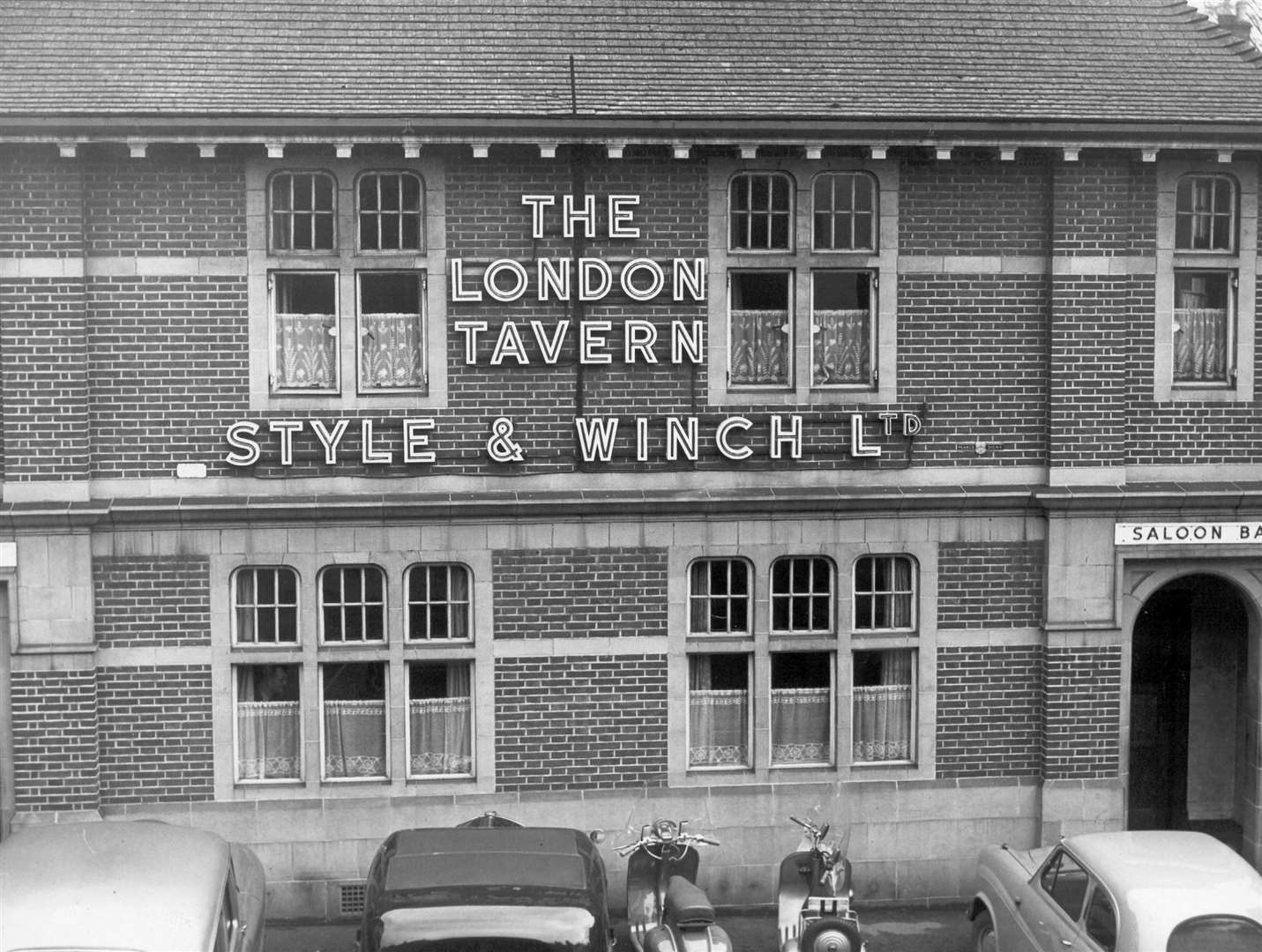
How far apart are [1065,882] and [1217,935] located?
1.30 metres

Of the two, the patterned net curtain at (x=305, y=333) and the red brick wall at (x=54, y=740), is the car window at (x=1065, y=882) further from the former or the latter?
the red brick wall at (x=54, y=740)

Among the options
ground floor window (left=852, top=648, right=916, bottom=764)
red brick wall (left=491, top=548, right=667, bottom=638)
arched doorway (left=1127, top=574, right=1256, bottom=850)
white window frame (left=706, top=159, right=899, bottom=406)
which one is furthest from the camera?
arched doorway (left=1127, top=574, right=1256, bottom=850)

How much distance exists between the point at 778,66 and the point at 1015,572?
5271 mm

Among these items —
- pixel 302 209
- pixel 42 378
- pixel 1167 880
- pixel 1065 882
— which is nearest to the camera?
pixel 1167 880

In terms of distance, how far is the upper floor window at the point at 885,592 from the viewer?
45.8 feet

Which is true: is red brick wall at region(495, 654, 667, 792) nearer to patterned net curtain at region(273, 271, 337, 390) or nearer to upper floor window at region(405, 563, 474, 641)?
upper floor window at region(405, 563, 474, 641)

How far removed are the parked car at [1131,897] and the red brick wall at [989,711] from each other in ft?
8.40

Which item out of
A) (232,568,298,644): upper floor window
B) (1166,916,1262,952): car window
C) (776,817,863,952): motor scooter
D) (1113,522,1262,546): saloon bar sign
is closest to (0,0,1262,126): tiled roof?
(1113,522,1262,546): saloon bar sign

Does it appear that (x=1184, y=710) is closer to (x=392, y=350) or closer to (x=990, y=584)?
(x=990, y=584)

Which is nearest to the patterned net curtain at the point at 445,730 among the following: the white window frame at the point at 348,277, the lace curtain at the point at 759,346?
the white window frame at the point at 348,277

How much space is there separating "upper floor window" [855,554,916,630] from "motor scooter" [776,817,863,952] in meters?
2.50

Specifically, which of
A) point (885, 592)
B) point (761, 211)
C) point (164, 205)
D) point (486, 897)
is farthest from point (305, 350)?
point (486, 897)

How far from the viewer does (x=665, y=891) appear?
1156cm

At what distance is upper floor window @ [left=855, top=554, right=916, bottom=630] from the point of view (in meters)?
14.0
